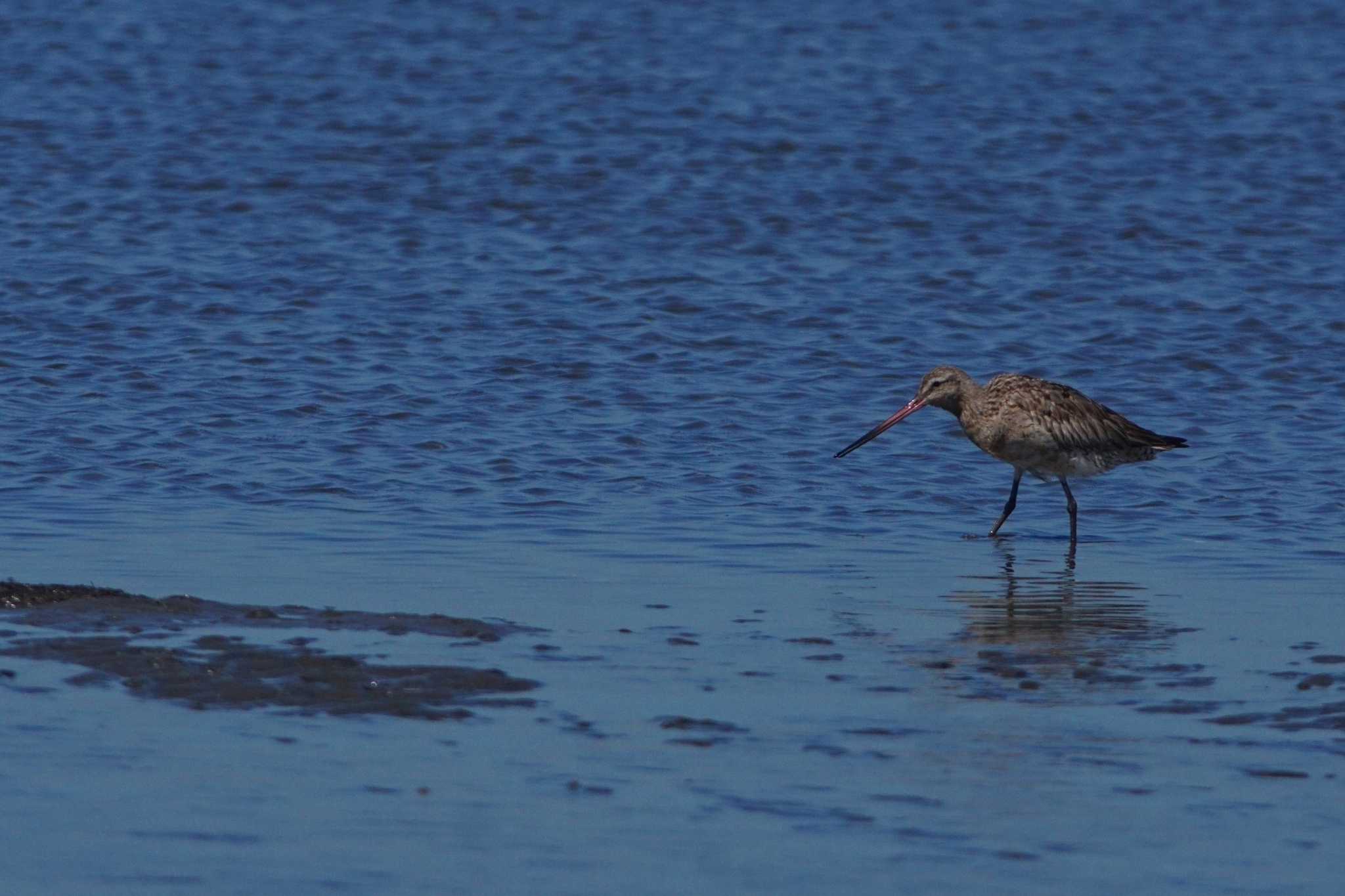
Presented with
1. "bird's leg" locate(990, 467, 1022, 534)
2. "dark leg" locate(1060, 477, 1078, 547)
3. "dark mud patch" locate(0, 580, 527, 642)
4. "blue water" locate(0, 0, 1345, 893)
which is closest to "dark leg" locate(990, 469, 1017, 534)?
"bird's leg" locate(990, 467, 1022, 534)

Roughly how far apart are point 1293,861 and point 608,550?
4.71 metres

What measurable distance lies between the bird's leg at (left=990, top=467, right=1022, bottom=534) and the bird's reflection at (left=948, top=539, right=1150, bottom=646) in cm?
79

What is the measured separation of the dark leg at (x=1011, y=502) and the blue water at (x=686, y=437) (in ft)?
0.40

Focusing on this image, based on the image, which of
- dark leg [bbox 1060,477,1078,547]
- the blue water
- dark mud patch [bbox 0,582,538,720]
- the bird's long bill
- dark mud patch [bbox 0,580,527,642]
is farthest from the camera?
the bird's long bill

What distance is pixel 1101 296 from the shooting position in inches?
696

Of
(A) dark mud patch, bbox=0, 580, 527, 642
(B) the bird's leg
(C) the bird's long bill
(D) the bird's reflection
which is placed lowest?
(D) the bird's reflection

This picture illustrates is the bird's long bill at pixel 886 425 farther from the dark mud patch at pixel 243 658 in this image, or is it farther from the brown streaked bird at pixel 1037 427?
the dark mud patch at pixel 243 658

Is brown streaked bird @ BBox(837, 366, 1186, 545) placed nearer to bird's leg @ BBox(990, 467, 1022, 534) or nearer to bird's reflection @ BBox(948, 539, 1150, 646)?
bird's leg @ BBox(990, 467, 1022, 534)

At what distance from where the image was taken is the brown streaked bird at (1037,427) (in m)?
12.1

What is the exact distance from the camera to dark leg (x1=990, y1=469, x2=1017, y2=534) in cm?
1151

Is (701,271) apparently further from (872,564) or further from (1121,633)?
(1121,633)

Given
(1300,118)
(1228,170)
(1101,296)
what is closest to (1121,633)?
(1101,296)

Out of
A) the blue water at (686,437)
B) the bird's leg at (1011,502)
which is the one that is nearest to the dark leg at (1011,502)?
the bird's leg at (1011,502)

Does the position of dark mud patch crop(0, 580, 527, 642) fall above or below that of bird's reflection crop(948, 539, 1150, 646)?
above
